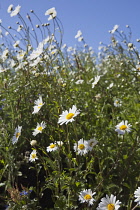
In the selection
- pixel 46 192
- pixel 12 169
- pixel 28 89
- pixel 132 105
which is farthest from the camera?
pixel 132 105

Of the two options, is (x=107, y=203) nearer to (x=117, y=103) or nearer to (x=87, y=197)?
(x=87, y=197)

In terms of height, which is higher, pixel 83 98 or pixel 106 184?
pixel 83 98

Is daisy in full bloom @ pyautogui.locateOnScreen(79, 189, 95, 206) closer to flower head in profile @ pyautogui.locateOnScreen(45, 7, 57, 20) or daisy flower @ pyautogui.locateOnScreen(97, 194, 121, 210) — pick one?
daisy flower @ pyautogui.locateOnScreen(97, 194, 121, 210)

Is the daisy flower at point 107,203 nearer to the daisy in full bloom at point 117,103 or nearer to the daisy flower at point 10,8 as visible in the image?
the daisy in full bloom at point 117,103

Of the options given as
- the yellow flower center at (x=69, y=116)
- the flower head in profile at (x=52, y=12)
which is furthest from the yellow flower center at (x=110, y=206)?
the flower head in profile at (x=52, y=12)

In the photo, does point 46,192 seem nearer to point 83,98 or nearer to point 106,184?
point 106,184

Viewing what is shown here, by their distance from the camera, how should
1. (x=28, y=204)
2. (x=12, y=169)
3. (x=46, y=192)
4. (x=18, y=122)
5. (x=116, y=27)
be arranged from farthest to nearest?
(x=116, y=27)
(x=18, y=122)
(x=46, y=192)
(x=12, y=169)
(x=28, y=204)

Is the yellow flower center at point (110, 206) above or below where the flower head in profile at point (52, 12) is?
below

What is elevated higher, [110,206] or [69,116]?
[69,116]

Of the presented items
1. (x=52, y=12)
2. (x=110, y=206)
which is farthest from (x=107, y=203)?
(x=52, y=12)

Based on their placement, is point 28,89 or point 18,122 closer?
point 18,122

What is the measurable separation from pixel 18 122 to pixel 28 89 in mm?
522

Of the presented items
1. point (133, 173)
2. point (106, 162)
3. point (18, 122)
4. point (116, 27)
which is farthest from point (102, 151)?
point (116, 27)

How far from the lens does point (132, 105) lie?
322 cm
